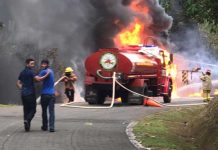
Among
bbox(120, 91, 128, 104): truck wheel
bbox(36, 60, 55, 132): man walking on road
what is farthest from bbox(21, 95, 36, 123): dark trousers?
bbox(120, 91, 128, 104): truck wheel

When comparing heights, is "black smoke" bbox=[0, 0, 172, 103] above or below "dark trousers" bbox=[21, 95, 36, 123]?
above

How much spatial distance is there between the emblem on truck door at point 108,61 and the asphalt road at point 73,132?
3375mm

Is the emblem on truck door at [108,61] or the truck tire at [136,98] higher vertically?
the emblem on truck door at [108,61]

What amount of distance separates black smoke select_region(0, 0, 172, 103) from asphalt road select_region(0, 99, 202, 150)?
14659 mm

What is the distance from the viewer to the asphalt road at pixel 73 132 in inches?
420

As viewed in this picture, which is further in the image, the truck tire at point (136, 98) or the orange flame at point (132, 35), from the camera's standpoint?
the orange flame at point (132, 35)

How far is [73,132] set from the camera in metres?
12.6

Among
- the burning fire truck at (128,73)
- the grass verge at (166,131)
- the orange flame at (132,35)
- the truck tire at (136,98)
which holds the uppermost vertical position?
the orange flame at (132,35)

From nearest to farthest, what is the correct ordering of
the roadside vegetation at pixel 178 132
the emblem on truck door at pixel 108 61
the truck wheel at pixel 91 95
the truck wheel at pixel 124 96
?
the roadside vegetation at pixel 178 132 < the emblem on truck door at pixel 108 61 < the truck wheel at pixel 91 95 < the truck wheel at pixel 124 96

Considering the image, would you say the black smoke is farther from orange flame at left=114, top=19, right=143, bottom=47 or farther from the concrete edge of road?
the concrete edge of road

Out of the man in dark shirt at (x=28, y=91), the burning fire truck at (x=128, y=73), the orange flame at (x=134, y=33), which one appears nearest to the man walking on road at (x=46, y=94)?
the man in dark shirt at (x=28, y=91)

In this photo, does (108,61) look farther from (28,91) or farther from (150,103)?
(28,91)

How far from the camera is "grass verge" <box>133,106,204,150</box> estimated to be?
1119 centimetres

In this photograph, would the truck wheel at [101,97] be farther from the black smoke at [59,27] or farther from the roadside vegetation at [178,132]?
the black smoke at [59,27]
